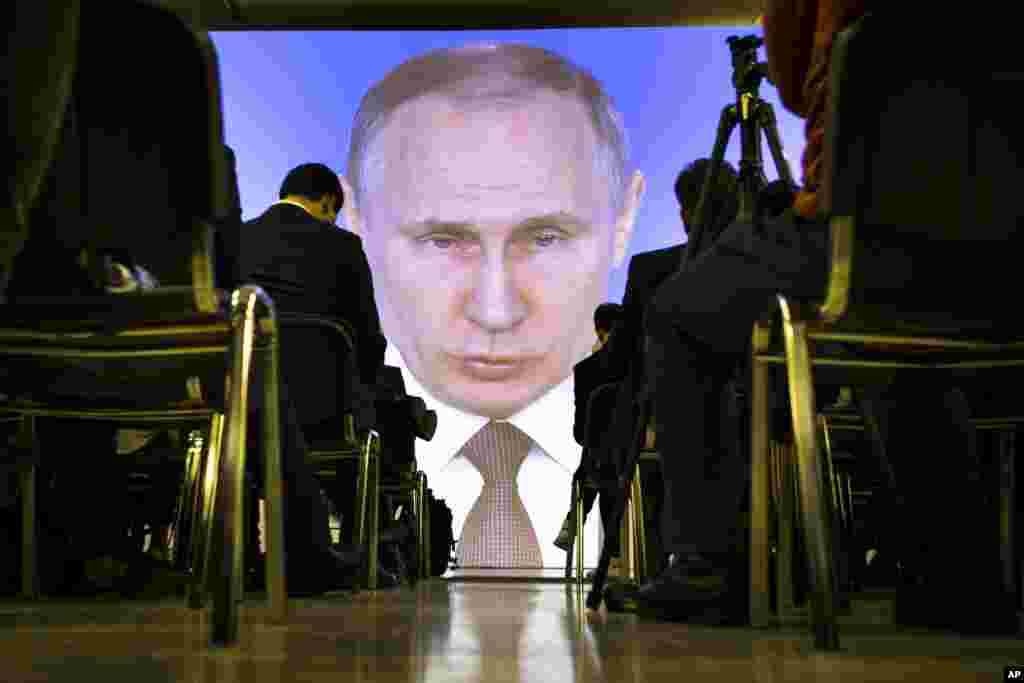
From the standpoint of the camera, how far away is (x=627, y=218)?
640 cm

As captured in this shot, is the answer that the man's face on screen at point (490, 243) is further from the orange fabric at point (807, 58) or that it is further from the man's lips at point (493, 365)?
the orange fabric at point (807, 58)

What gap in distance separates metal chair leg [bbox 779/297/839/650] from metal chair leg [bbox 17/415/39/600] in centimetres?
146

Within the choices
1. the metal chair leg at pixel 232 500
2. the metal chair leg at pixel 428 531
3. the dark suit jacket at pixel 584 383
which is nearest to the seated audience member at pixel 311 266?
the dark suit jacket at pixel 584 383

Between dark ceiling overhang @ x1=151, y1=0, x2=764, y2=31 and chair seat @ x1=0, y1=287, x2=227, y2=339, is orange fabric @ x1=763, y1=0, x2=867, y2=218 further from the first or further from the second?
dark ceiling overhang @ x1=151, y1=0, x2=764, y2=31

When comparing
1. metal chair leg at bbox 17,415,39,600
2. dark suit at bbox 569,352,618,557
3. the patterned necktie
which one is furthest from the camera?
the patterned necktie

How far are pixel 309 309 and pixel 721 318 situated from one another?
1.64 meters

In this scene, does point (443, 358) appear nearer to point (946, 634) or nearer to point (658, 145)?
point (658, 145)

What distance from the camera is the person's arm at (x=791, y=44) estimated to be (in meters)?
1.56

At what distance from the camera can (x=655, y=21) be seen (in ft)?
23.6

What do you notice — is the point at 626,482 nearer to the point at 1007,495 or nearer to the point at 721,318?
the point at 721,318

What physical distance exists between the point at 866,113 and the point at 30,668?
973mm

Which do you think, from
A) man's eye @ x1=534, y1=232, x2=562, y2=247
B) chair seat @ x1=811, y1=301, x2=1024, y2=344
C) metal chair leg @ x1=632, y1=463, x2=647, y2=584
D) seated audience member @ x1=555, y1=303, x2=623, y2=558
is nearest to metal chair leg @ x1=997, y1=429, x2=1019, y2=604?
chair seat @ x1=811, y1=301, x2=1024, y2=344

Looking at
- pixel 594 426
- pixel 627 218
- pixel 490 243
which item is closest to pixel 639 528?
pixel 594 426

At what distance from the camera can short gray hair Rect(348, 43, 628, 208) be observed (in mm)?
6426
